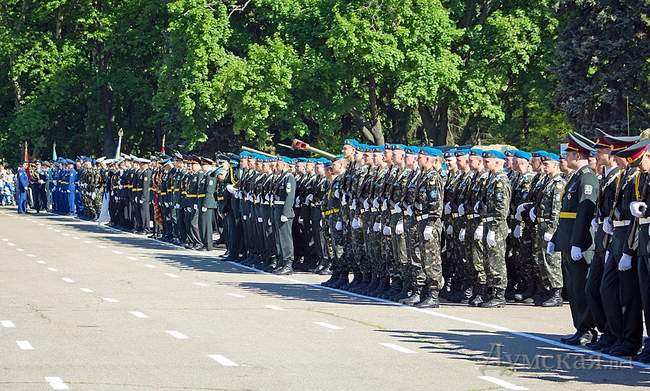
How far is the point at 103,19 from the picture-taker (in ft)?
197

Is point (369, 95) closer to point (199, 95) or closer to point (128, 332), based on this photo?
point (199, 95)

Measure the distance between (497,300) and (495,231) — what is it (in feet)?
3.04

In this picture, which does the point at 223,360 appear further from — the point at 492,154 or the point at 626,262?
the point at 492,154

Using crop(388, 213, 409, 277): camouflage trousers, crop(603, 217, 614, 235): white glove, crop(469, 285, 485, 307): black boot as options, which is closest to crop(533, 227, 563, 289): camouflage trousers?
crop(469, 285, 485, 307): black boot

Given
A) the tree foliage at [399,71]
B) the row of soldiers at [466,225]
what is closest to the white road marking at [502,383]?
the row of soldiers at [466,225]

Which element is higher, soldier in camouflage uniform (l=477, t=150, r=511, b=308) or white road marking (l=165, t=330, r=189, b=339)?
soldier in camouflage uniform (l=477, t=150, r=511, b=308)

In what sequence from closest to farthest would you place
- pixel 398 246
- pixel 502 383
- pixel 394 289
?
pixel 502 383 < pixel 398 246 < pixel 394 289

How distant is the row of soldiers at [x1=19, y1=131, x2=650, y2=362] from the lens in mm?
12109

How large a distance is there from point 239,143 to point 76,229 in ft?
36.4

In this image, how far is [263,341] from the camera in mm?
12906

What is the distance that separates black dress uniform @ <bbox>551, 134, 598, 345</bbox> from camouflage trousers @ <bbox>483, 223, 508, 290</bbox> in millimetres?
2849

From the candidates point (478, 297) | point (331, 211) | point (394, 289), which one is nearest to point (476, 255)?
point (478, 297)

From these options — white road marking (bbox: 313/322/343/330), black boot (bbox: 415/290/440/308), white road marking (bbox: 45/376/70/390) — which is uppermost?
black boot (bbox: 415/290/440/308)

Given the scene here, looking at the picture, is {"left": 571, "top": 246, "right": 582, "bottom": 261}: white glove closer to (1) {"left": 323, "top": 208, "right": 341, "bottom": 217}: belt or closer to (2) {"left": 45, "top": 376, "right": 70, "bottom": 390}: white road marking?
(2) {"left": 45, "top": 376, "right": 70, "bottom": 390}: white road marking
